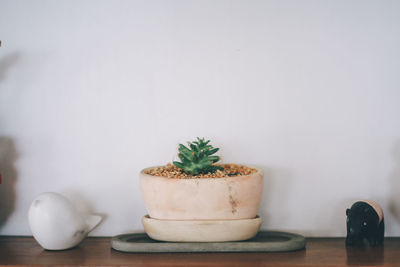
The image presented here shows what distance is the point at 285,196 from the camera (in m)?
0.98

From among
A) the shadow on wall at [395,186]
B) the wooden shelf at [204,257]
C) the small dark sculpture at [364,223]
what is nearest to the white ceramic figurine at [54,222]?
the wooden shelf at [204,257]

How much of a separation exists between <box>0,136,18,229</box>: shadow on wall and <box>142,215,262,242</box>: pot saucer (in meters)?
0.40

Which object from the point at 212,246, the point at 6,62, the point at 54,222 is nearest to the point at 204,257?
the point at 212,246

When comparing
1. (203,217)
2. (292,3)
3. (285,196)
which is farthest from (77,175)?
(292,3)

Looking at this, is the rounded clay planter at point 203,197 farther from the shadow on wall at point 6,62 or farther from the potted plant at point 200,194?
the shadow on wall at point 6,62

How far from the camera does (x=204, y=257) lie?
0.79 m

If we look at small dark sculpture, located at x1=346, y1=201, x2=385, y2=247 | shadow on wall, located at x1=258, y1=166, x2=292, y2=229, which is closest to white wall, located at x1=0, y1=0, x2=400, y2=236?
A: shadow on wall, located at x1=258, y1=166, x2=292, y2=229

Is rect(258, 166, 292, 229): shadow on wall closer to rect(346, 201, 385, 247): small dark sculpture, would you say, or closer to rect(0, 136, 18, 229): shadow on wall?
rect(346, 201, 385, 247): small dark sculpture

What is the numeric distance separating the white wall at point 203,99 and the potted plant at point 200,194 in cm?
14

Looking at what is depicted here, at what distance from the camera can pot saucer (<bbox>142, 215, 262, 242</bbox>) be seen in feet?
2.68

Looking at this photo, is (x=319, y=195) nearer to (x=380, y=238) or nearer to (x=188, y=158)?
(x=380, y=238)

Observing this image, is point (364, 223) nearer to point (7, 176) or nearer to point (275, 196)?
point (275, 196)

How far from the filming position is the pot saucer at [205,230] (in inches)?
32.2

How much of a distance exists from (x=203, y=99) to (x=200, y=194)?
0.89ft
